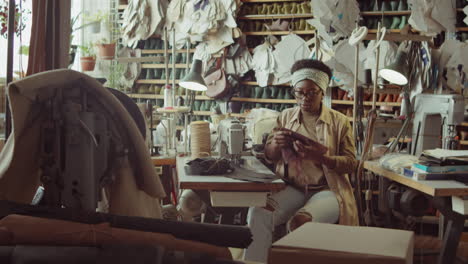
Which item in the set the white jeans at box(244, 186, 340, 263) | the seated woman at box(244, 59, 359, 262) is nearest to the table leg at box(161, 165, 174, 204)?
the seated woman at box(244, 59, 359, 262)

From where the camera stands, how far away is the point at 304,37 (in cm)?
745

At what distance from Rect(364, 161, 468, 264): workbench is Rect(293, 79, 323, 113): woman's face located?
60 centimetres

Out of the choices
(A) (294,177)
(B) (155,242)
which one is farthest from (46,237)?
(A) (294,177)

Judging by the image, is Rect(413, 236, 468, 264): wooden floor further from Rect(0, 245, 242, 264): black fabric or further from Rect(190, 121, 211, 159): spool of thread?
Rect(0, 245, 242, 264): black fabric

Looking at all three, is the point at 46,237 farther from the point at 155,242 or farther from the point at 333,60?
the point at 333,60

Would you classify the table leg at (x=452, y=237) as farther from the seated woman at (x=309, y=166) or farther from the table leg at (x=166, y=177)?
the table leg at (x=166, y=177)

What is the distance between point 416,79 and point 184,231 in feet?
14.2

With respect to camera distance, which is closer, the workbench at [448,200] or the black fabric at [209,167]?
the workbench at [448,200]

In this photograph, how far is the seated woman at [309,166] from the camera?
3189mm

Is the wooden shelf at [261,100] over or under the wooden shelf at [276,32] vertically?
under

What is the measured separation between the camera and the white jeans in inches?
123

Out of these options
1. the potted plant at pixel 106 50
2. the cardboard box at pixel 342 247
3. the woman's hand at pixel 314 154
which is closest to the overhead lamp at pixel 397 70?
the woman's hand at pixel 314 154

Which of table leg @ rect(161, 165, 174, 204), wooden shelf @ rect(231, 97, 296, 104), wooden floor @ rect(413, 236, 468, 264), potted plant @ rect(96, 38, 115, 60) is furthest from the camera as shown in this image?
wooden shelf @ rect(231, 97, 296, 104)

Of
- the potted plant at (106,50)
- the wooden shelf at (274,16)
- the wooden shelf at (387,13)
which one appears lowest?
the potted plant at (106,50)
